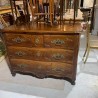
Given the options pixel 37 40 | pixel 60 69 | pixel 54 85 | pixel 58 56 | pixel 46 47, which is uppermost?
pixel 37 40

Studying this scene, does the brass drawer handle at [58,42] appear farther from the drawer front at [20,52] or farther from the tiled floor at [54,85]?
the tiled floor at [54,85]

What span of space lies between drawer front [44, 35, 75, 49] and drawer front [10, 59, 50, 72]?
348 mm

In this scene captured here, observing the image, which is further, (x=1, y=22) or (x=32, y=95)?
(x=1, y=22)

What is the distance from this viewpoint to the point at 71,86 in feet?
6.54

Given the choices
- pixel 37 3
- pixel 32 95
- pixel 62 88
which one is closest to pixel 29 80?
pixel 32 95

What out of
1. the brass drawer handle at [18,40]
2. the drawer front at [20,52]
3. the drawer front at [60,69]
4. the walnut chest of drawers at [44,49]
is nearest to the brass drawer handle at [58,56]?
the walnut chest of drawers at [44,49]

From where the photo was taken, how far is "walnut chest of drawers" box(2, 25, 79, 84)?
1739mm

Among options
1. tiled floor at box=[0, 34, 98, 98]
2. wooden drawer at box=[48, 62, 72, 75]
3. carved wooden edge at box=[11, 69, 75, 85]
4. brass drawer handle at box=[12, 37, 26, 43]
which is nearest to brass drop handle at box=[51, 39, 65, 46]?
wooden drawer at box=[48, 62, 72, 75]

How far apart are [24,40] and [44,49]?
1.01 ft

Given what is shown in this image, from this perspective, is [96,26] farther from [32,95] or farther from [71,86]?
[32,95]

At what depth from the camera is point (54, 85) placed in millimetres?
2020

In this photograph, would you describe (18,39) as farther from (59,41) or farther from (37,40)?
(59,41)

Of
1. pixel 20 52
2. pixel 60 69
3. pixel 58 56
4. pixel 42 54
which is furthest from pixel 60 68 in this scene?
pixel 20 52

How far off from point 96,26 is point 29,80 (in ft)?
9.90
